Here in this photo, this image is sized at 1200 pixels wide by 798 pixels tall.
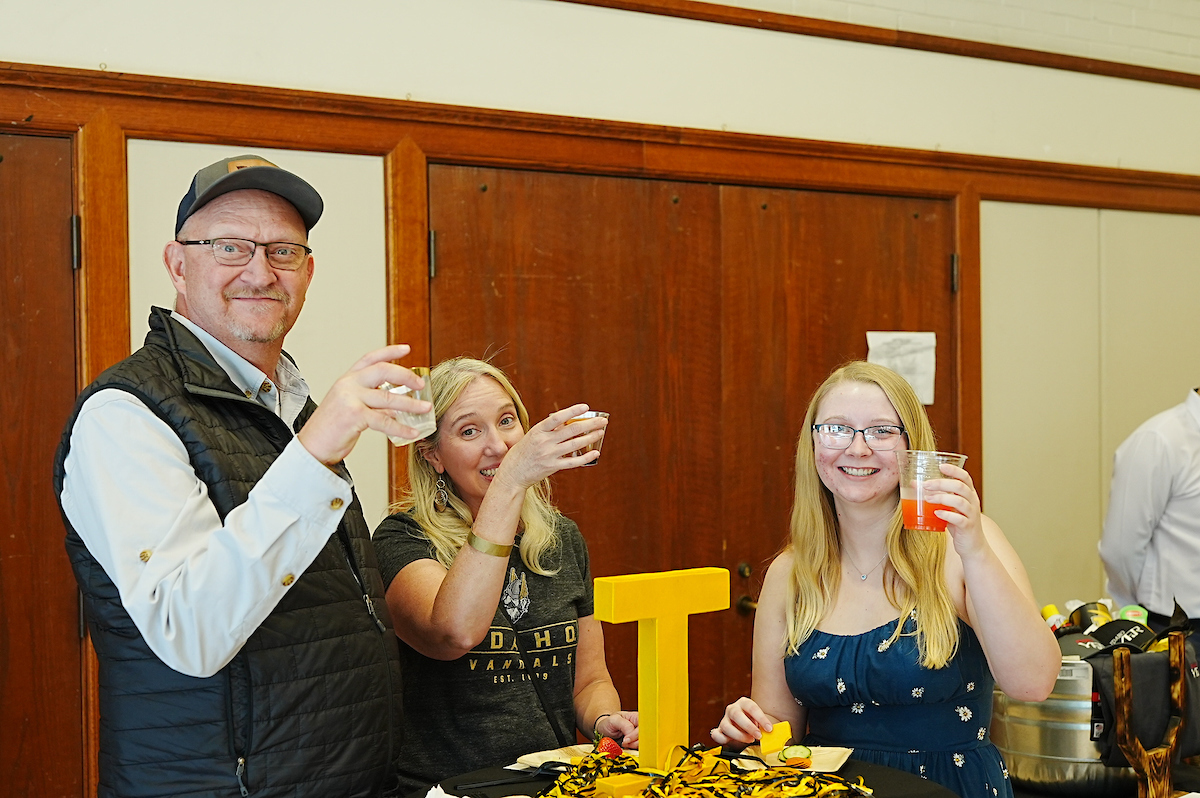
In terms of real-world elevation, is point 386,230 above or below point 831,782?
above

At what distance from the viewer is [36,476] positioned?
3.03 metres

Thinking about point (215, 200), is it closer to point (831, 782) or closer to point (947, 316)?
point (831, 782)

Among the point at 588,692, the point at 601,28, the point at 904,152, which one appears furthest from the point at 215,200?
the point at 904,152

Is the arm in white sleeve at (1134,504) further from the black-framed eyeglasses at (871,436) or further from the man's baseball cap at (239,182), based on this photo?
the man's baseball cap at (239,182)

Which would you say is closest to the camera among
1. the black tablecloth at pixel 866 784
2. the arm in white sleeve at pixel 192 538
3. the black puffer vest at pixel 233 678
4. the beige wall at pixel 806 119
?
the arm in white sleeve at pixel 192 538

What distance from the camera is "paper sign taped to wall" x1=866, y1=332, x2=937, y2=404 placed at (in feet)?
13.9

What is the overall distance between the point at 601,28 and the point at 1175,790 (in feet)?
8.82

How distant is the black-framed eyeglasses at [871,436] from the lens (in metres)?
2.33

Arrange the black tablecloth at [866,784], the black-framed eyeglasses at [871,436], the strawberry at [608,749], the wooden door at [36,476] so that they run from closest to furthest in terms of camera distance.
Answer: the black tablecloth at [866,784]
the strawberry at [608,749]
the black-framed eyeglasses at [871,436]
the wooden door at [36,476]

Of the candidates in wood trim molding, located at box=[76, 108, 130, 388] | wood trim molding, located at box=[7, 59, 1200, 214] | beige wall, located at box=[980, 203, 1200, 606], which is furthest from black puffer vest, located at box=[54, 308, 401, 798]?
beige wall, located at box=[980, 203, 1200, 606]

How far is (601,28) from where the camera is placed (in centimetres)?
376

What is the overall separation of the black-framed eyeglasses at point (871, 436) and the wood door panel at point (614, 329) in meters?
1.48

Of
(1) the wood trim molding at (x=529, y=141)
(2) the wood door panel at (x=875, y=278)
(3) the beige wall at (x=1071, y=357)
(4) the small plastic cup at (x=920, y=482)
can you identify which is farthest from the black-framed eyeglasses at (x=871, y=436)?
(3) the beige wall at (x=1071, y=357)

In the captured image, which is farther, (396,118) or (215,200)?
(396,118)
